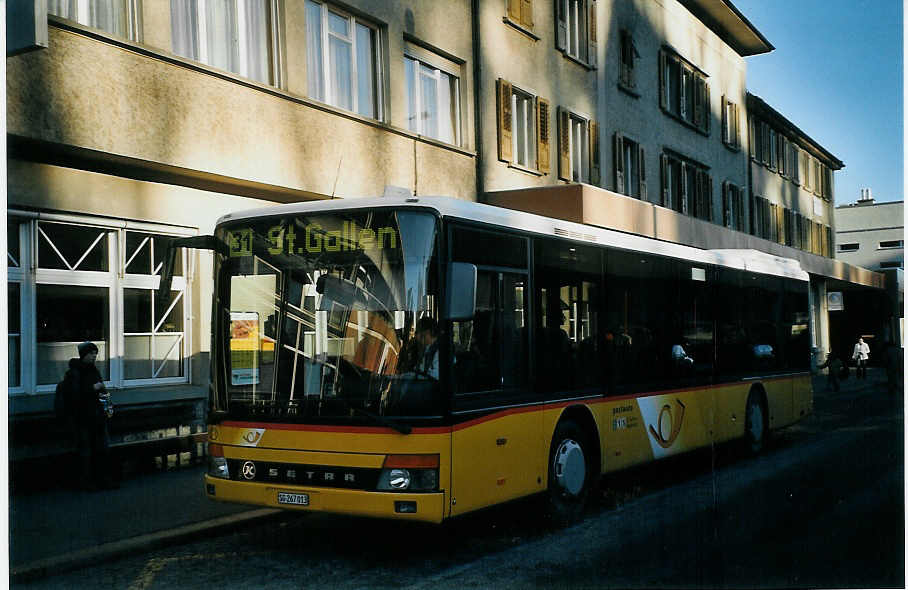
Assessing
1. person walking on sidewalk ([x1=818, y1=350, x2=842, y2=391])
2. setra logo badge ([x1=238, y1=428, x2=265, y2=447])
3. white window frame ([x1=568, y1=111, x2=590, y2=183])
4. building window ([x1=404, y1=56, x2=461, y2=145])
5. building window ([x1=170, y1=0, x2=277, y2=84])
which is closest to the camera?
setra logo badge ([x1=238, y1=428, x2=265, y2=447])

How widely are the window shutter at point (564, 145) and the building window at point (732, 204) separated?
6838mm

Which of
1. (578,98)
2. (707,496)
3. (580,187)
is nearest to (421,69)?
(580,187)

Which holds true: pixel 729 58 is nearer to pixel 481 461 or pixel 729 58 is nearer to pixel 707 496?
pixel 707 496

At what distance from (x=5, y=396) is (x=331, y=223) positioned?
9.98ft

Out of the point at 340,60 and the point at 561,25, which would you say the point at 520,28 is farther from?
the point at 340,60

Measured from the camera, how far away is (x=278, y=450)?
24.5 feet

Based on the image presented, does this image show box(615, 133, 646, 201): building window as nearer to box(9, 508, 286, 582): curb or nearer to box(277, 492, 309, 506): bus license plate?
box(9, 508, 286, 582): curb

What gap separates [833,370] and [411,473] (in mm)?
16898

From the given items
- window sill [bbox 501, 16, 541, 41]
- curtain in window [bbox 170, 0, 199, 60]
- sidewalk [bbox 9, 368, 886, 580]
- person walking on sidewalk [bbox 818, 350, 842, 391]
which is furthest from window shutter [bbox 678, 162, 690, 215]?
sidewalk [bbox 9, 368, 886, 580]

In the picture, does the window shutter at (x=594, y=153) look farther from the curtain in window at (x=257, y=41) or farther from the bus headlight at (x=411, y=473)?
the bus headlight at (x=411, y=473)

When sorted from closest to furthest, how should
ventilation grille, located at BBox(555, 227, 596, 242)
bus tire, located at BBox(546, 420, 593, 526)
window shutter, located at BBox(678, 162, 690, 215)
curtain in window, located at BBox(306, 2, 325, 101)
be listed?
1. bus tire, located at BBox(546, 420, 593, 526)
2. ventilation grille, located at BBox(555, 227, 596, 242)
3. curtain in window, located at BBox(306, 2, 325, 101)
4. window shutter, located at BBox(678, 162, 690, 215)

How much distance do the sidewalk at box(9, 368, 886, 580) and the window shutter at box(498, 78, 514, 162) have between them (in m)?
9.74

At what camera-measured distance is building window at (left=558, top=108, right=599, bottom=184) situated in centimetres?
2206

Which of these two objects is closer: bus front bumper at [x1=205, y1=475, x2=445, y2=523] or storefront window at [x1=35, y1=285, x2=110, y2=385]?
bus front bumper at [x1=205, y1=475, x2=445, y2=523]
